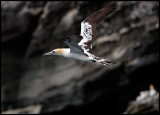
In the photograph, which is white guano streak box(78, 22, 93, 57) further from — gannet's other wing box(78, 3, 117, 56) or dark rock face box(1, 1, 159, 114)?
dark rock face box(1, 1, 159, 114)

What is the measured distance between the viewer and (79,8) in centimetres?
1650

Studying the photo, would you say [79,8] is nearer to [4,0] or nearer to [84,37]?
[4,0]

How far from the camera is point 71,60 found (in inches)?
671

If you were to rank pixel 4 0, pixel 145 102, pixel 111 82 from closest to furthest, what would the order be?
1. pixel 145 102
2. pixel 4 0
3. pixel 111 82

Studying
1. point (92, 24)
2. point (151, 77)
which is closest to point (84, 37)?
point (92, 24)

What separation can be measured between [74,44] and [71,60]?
7435mm

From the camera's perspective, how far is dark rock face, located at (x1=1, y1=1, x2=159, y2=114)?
54.4 ft

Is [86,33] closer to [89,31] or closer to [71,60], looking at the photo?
[89,31]

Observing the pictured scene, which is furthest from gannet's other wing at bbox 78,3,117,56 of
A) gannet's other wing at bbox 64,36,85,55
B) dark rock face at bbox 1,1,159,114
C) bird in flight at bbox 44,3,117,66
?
dark rock face at bbox 1,1,159,114

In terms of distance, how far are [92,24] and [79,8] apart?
5177 mm

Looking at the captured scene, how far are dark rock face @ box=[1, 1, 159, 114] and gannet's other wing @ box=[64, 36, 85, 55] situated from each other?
6.16m

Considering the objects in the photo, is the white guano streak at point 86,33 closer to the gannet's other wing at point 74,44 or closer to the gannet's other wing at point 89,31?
the gannet's other wing at point 89,31

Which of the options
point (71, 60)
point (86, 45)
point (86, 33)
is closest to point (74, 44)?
point (86, 45)

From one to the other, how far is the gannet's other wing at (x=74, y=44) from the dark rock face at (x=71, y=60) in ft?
20.2
